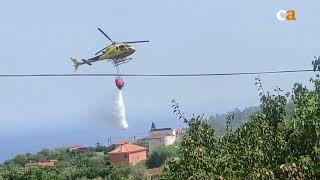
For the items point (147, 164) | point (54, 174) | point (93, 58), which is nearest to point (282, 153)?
point (93, 58)

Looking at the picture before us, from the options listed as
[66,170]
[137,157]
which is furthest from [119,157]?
[66,170]

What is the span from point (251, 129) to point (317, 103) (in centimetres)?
218

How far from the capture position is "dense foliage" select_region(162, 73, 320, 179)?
12.1 metres

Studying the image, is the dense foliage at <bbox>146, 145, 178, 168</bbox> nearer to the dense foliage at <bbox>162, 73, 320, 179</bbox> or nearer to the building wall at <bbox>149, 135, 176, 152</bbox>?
the building wall at <bbox>149, 135, 176, 152</bbox>

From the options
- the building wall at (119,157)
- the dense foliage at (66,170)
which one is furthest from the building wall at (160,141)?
the building wall at (119,157)

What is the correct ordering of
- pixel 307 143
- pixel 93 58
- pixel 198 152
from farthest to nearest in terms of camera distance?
pixel 93 58
pixel 198 152
pixel 307 143

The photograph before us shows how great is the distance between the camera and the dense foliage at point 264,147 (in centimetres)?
1215

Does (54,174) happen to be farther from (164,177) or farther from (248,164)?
(248,164)

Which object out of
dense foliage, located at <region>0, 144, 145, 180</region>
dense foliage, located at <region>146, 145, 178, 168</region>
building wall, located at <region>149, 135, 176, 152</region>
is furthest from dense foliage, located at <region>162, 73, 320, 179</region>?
building wall, located at <region>149, 135, 176, 152</region>

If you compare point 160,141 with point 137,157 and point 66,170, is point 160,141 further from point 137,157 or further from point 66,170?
point 66,170

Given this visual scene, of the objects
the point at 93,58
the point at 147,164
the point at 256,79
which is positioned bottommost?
the point at 147,164

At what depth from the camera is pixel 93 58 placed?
27.0 m

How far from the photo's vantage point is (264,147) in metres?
13.5

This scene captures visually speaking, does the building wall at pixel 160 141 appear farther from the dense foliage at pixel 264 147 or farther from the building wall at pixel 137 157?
the dense foliage at pixel 264 147
